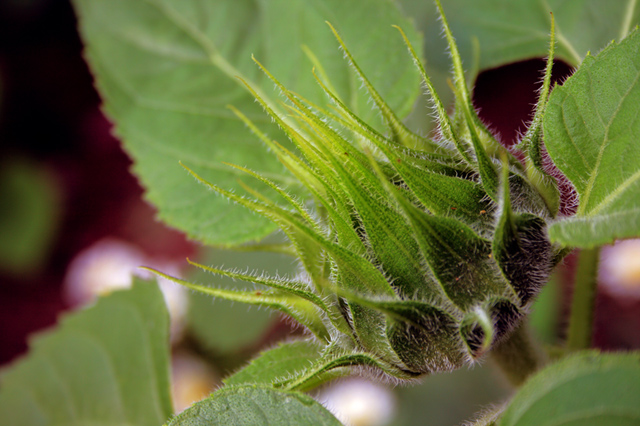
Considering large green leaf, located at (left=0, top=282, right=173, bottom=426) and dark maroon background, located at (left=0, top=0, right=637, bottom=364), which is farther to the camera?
dark maroon background, located at (left=0, top=0, right=637, bottom=364)

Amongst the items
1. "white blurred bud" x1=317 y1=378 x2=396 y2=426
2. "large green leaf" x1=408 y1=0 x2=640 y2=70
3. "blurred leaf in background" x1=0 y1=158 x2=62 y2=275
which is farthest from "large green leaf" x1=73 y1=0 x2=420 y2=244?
"blurred leaf in background" x1=0 y1=158 x2=62 y2=275

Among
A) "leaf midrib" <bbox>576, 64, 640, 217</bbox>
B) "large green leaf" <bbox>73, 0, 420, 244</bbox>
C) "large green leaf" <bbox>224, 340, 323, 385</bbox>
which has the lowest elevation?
"large green leaf" <bbox>224, 340, 323, 385</bbox>

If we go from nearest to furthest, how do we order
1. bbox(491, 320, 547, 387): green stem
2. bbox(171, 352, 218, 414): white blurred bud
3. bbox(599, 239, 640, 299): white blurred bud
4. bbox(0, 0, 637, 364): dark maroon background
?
1. bbox(491, 320, 547, 387): green stem
2. bbox(599, 239, 640, 299): white blurred bud
3. bbox(171, 352, 218, 414): white blurred bud
4. bbox(0, 0, 637, 364): dark maroon background

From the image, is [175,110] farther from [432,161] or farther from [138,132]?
[432,161]

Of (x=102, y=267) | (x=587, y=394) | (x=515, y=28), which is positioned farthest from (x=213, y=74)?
(x=102, y=267)

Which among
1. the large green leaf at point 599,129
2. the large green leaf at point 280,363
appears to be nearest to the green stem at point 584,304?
the large green leaf at point 599,129

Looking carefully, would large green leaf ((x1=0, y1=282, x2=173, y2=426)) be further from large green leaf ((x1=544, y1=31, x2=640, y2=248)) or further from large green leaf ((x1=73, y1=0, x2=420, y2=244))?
large green leaf ((x1=544, y1=31, x2=640, y2=248))

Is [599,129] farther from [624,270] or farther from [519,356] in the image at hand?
[624,270]

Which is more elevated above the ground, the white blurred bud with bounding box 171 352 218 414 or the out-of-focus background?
the out-of-focus background
